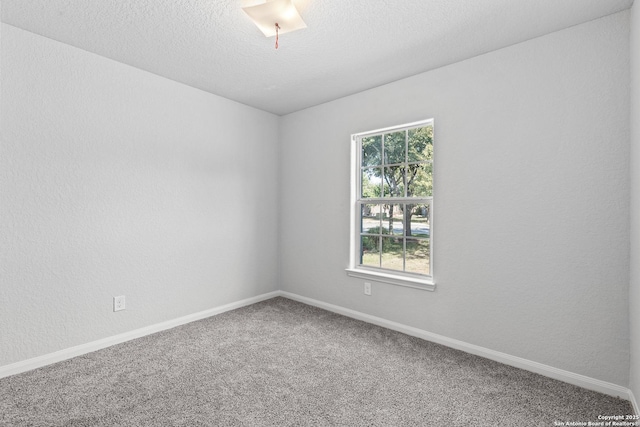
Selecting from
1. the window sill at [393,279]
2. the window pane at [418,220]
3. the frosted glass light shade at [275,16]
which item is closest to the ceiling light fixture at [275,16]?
the frosted glass light shade at [275,16]

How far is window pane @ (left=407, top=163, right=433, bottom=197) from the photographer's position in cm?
298

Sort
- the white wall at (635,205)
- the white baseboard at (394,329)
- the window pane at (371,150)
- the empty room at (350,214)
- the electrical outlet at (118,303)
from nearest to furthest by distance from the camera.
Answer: the white wall at (635,205)
the empty room at (350,214)
the white baseboard at (394,329)
the electrical outlet at (118,303)
the window pane at (371,150)

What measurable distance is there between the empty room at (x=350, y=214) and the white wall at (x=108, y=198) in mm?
17

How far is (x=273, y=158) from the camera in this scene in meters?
4.17

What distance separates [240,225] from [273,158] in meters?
1.02

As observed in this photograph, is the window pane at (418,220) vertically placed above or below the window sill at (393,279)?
above

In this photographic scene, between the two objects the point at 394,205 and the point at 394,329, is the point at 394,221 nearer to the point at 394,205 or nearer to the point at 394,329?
the point at 394,205

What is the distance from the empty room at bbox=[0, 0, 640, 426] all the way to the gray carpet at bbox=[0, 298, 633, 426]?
19 millimetres

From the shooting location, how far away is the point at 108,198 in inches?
107

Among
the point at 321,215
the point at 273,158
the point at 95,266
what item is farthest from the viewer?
the point at 273,158

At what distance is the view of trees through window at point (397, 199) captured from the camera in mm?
3018

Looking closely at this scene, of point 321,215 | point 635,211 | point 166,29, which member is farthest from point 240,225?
point 635,211

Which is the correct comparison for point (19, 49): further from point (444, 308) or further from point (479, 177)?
point (444, 308)

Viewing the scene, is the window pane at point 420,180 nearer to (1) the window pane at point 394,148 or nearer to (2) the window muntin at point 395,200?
(2) the window muntin at point 395,200
